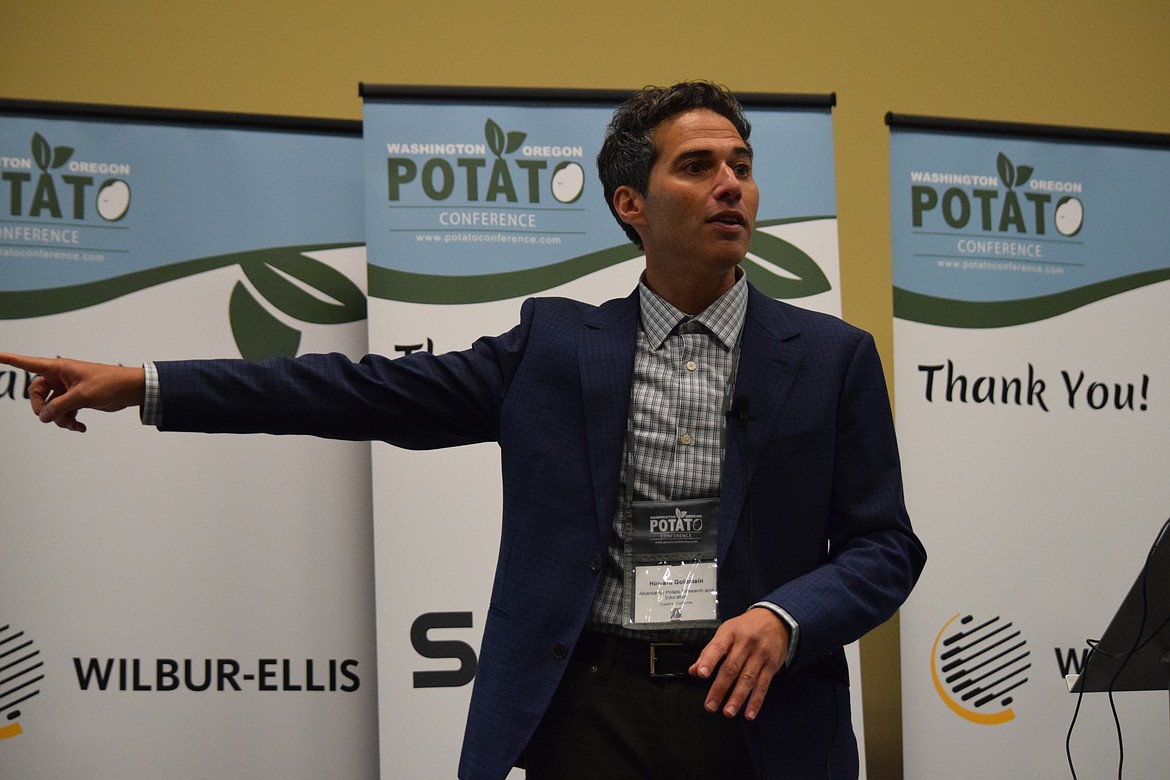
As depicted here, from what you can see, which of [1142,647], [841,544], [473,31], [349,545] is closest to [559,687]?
[841,544]

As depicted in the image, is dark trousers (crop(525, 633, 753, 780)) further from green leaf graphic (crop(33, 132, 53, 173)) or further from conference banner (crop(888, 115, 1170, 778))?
green leaf graphic (crop(33, 132, 53, 173))

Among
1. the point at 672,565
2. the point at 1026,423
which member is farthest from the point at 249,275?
the point at 1026,423

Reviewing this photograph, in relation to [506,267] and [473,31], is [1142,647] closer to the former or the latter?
[506,267]

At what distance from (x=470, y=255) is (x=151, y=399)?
1.77m

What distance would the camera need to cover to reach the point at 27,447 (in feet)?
10.7

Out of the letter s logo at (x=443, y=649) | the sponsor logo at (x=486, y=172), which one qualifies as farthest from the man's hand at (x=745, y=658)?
the sponsor logo at (x=486, y=172)

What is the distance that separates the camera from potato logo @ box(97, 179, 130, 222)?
3.35 meters

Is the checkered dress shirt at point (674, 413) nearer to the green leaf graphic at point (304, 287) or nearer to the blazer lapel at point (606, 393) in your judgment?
the blazer lapel at point (606, 393)

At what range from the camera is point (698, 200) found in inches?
71.4

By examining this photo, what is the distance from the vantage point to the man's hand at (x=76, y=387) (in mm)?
1528


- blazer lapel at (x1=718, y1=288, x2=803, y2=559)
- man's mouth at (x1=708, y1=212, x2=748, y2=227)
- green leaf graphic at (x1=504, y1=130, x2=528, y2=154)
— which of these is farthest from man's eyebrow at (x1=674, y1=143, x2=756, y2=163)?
green leaf graphic at (x1=504, y1=130, x2=528, y2=154)

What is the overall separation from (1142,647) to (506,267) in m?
1.89

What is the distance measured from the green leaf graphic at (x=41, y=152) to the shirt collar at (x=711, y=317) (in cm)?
227

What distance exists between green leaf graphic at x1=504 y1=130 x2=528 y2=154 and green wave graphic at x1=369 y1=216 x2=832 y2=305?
360 mm
